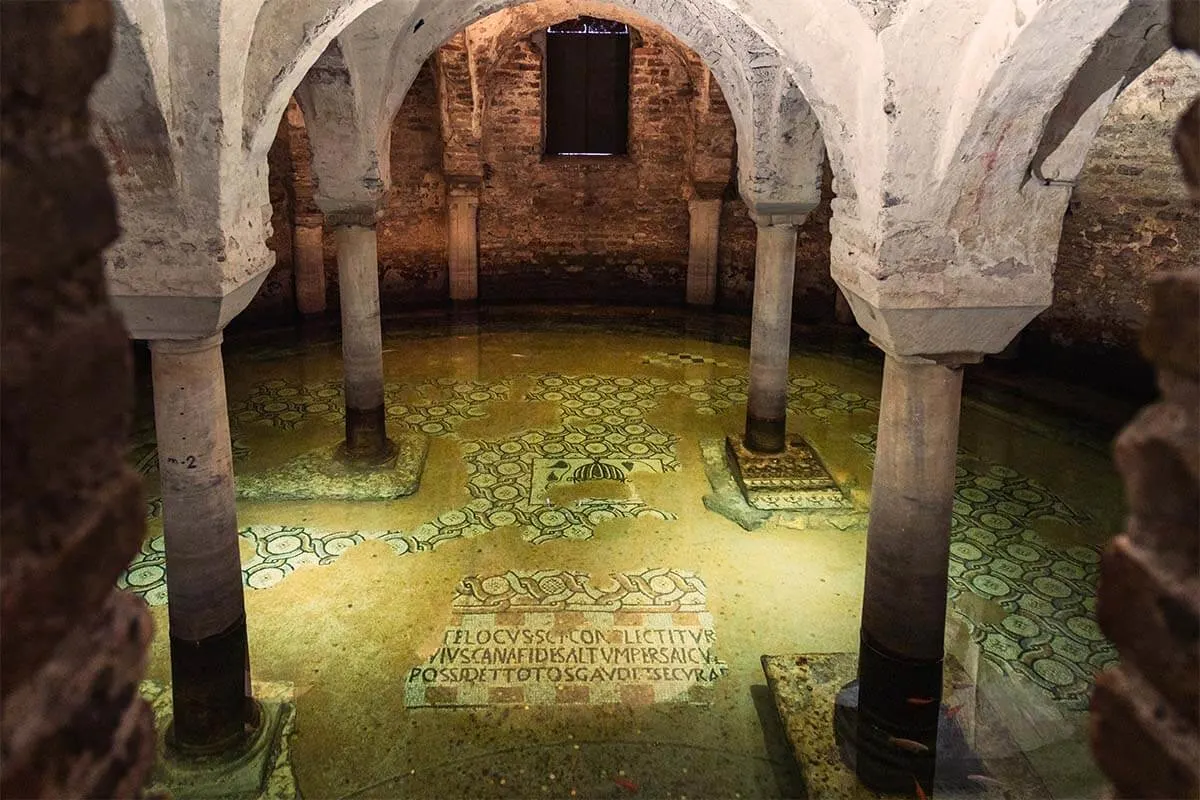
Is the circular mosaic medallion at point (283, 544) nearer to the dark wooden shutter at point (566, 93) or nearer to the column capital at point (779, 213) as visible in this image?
the column capital at point (779, 213)

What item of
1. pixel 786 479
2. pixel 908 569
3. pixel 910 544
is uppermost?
pixel 910 544

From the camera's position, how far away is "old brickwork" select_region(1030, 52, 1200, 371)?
26.2 ft

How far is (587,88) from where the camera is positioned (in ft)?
39.8

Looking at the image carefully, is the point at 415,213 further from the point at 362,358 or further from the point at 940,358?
the point at 940,358

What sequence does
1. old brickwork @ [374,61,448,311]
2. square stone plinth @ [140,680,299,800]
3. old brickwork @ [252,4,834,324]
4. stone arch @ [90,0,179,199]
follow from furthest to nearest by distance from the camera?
old brickwork @ [374,61,448,311], old brickwork @ [252,4,834,324], square stone plinth @ [140,680,299,800], stone arch @ [90,0,179,199]

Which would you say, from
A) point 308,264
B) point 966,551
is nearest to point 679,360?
point 966,551

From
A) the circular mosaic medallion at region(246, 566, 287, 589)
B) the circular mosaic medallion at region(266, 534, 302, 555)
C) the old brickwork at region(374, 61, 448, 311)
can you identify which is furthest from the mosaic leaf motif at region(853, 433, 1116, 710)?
the old brickwork at region(374, 61, 448, 311)

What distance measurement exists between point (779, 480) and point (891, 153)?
3778 mm

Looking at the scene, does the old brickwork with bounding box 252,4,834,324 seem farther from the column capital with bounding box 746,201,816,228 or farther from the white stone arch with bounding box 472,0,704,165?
the column capital with bounding box 746,201,816,228

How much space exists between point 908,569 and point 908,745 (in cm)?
74

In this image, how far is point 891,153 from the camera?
355 cm

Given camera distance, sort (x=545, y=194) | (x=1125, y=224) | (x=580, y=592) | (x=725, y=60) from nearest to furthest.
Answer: (x=580, y=592) < (x=725, y=60) < (x=1125, y=224) < (x=545, y=194)

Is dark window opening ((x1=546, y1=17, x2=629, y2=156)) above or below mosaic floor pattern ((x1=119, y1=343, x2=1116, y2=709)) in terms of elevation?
above

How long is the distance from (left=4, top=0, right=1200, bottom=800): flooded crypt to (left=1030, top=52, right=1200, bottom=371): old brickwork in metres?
0.03
